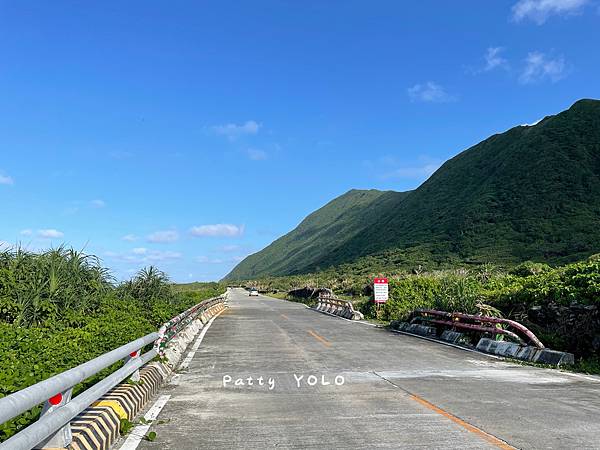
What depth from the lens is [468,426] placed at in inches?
290

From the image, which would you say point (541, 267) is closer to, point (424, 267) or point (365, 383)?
point (365, 383)

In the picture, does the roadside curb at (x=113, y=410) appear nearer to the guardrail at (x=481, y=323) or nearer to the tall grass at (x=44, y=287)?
the tall grass at (x=44, y=287)

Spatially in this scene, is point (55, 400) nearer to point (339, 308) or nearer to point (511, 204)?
point (339, 308)

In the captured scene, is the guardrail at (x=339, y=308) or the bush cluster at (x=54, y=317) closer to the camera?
the bush cluster at (x=54, y=317)

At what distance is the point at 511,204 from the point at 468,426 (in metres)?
77.0

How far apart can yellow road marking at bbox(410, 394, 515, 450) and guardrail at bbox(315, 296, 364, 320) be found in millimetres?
21835

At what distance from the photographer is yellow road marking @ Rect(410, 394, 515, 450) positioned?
6523 millimetres

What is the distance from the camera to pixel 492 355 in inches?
613

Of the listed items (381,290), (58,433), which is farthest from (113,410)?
(381,290)

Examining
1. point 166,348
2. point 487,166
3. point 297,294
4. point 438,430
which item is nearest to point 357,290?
point 297,294

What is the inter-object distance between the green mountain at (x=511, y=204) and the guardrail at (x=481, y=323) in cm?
3831

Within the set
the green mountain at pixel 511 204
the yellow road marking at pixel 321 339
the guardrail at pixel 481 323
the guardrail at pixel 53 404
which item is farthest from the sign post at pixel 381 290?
the green mountain at pixel 511 204

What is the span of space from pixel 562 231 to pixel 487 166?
37.7 metres

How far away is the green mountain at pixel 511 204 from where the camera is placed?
65.3 meters
